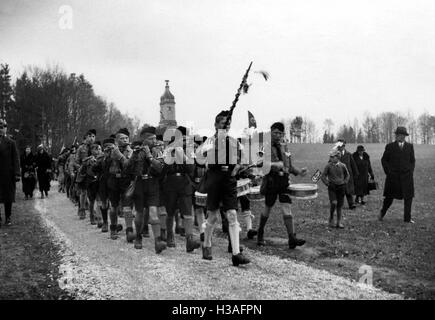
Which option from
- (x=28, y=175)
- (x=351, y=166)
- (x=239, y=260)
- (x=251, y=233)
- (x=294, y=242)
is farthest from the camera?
(x=28, y=175)

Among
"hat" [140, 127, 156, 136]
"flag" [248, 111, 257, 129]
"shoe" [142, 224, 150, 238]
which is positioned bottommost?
"shoe" [142, 224, 150, 238]

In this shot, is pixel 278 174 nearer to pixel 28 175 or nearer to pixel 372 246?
pixel 372 246

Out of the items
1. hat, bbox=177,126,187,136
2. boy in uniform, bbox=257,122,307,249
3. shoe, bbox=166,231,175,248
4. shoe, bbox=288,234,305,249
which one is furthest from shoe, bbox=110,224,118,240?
shoe, bbox=288,234,305,249

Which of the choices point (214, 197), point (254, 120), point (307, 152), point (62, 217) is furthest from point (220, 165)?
point (307, 152)

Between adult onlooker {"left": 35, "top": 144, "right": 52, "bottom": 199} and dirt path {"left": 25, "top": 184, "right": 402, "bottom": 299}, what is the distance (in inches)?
429

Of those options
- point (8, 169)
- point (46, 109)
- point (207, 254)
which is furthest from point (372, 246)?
point (46, 109)

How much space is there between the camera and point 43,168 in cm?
1830

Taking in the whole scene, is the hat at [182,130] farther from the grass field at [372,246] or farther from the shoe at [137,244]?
the grass field at [372,246]

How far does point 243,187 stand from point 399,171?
184 inches

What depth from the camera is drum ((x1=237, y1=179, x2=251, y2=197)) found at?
7.94m

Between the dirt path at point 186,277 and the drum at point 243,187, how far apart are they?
1027 mm

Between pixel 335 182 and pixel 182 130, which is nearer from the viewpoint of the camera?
pixel 182 130

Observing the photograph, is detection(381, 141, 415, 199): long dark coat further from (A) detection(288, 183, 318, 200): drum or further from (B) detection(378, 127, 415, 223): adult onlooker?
(A) detection(288, 183, 318, 200): drum
